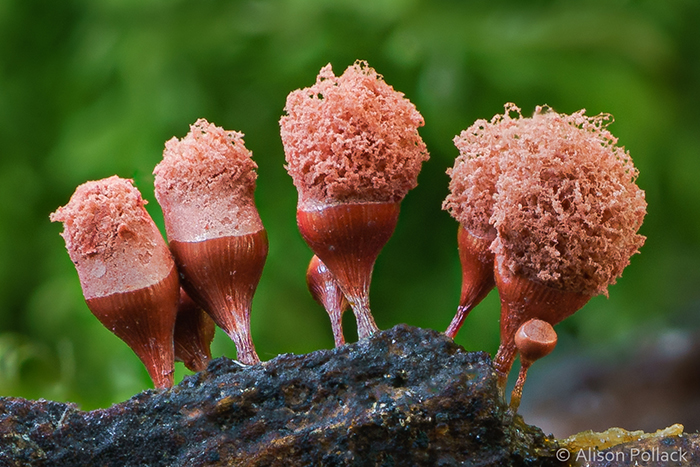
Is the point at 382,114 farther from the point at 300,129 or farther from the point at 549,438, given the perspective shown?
the point at 549,438

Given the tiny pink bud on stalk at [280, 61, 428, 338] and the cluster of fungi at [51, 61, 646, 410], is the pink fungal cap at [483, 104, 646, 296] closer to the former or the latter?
the cluster of fungi at [51, 61, 646, 410]

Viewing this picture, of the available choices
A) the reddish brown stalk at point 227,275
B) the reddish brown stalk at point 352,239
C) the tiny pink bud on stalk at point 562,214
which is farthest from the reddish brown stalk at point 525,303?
the reddish brown stalk at point 227,275

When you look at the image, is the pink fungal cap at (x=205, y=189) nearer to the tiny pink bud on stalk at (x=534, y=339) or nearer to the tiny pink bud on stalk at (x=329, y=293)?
the tiny pink bud on stalk at (x=329, y=293)

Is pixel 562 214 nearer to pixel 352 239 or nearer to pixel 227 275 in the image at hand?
pixel 352 239

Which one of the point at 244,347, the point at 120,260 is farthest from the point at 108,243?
the point at 244,347

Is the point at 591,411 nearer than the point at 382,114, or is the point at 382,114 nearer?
the point at 382,114

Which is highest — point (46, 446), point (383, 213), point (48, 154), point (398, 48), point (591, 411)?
point (398, 48)

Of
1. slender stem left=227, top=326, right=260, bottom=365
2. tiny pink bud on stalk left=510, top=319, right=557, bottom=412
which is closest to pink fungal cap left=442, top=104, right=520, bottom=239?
tiny pink bud on stalk left=510, top=319, right=557, bottom=412

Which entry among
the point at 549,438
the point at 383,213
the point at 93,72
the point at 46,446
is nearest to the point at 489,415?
the point at 549,438
